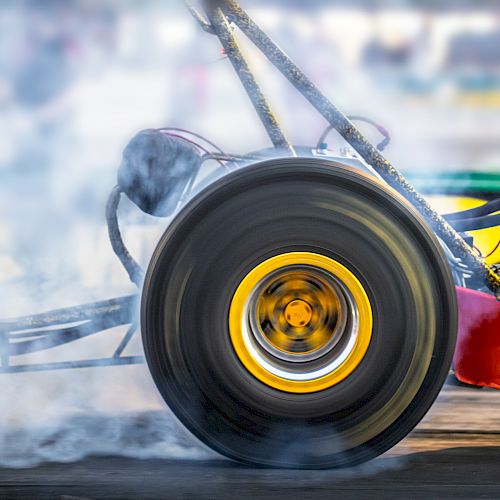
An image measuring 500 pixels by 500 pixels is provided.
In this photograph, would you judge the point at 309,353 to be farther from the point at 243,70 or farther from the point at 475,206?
the point at 475,206

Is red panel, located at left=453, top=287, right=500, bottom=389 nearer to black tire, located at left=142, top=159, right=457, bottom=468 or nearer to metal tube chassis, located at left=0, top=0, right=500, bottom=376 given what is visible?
metal tube chassis, located at left=0, top=0, right=500, bottom=376

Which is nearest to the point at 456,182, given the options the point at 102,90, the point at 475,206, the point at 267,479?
the point at 475,206

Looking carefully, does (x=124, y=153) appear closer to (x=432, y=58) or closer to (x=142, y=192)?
(x=142, y=192)

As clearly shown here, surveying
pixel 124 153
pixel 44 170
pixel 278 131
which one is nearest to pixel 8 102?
pixel 44 170

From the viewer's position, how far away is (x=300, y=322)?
2.41m

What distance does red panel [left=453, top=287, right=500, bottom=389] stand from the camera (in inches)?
100

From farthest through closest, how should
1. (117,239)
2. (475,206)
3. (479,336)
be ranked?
1. (475,206)
2. (117,239)
3. (479,336)

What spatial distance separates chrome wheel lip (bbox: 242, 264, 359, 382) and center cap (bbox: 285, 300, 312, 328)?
71 millimetres

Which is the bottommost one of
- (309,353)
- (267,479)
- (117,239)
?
(267,479)

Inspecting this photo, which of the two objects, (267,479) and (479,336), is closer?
(267,479)

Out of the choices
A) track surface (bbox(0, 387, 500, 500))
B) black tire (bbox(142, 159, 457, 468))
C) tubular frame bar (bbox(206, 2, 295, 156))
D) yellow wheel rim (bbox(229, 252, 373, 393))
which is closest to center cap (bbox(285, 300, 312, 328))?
yellow wheel rim (bbox(229, 252, 373, 393))

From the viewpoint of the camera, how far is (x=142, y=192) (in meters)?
2.91

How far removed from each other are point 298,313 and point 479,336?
1.63 feet

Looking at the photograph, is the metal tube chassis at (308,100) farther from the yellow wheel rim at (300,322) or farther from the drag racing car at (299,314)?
the yellow wheel rim at (300,322)
